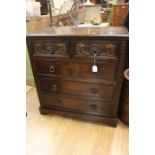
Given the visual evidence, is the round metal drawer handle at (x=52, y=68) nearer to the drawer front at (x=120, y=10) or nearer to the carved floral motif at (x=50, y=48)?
the carved floral motif at (x=50, y=48)

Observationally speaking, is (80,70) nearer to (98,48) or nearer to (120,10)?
(98,48)

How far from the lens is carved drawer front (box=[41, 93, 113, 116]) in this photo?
168 cm

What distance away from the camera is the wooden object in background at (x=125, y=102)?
5.45 ft

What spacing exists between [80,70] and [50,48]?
0.34m

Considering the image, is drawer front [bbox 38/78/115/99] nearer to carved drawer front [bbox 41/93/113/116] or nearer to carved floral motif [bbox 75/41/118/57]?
carved drawer front [bbox 41/93/113/116]

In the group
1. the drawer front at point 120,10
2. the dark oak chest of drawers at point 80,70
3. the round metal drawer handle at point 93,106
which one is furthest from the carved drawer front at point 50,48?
the drawer front at point 120,10

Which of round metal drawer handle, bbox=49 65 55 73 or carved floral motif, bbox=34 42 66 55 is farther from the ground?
carved floral motif, bbox=34 42 66 55

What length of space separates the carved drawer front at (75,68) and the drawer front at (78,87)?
0.07 meters

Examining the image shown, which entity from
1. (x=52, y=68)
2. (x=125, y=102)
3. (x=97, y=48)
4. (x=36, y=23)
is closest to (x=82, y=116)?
(x=125, y=102)

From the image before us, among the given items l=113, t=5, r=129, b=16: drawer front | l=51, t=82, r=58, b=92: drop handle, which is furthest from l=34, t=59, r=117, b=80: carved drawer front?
l=113, t=5, r=129, b=16: drawer front

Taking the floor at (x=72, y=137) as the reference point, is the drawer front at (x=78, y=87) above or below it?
above
